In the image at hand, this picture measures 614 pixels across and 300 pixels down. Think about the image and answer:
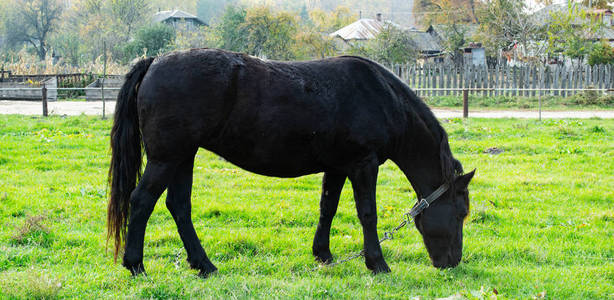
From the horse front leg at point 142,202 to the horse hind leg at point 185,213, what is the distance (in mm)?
309

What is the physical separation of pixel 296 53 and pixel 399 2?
106316 mm

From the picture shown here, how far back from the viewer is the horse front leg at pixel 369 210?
13.9 feet

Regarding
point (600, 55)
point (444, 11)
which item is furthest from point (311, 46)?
point (600, 55)

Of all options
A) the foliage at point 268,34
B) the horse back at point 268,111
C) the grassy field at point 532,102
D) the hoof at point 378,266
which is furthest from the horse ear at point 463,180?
the foliage at point 268,34

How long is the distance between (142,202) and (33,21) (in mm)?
70618

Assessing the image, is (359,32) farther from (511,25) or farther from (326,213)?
(326,213)

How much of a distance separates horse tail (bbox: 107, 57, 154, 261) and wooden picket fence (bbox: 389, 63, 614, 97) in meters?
20.5

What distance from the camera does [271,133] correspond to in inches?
→ 156

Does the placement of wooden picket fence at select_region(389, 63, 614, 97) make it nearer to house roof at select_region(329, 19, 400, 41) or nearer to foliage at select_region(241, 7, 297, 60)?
foliage at select_region(241, 7, 297, 60)

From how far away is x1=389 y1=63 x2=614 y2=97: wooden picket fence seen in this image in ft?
76.7

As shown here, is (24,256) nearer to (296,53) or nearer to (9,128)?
(9,128)

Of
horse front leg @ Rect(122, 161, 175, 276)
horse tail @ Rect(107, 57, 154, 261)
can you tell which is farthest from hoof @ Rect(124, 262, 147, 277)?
horse tail @ Rect(107, 57, 154, 261)

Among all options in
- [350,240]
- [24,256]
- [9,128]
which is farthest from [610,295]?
[9,128]

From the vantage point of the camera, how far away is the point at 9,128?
12.3 metres
